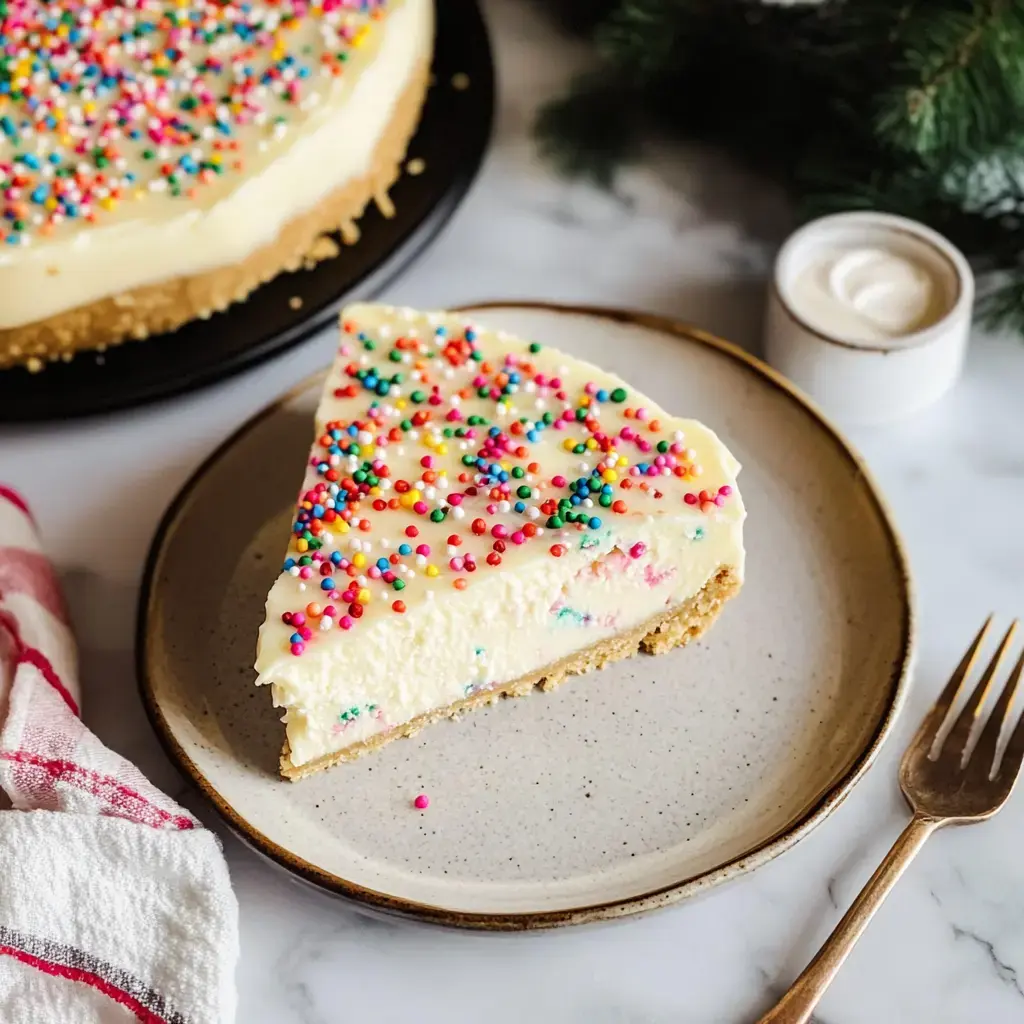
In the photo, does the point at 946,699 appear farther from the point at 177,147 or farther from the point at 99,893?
the point at 177,147

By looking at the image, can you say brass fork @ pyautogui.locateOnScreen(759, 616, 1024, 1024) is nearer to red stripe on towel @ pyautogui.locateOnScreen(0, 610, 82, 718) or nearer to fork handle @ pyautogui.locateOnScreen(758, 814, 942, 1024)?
fork handle @ pyautogui.locateOnScreen(758, 814, 942, 1024)

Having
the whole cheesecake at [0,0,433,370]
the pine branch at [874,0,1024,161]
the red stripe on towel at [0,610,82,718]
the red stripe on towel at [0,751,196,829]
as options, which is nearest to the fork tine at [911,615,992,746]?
the pine branch at [874,0,1024,161]

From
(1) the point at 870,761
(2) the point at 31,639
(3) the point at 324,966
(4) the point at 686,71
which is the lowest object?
(3) the point at 324,966

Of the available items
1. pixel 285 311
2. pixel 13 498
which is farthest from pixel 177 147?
pixel 13 498

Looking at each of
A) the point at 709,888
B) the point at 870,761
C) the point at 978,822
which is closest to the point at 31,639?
the point at 709,888

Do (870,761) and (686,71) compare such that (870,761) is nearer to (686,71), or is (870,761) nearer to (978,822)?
(978,822)
